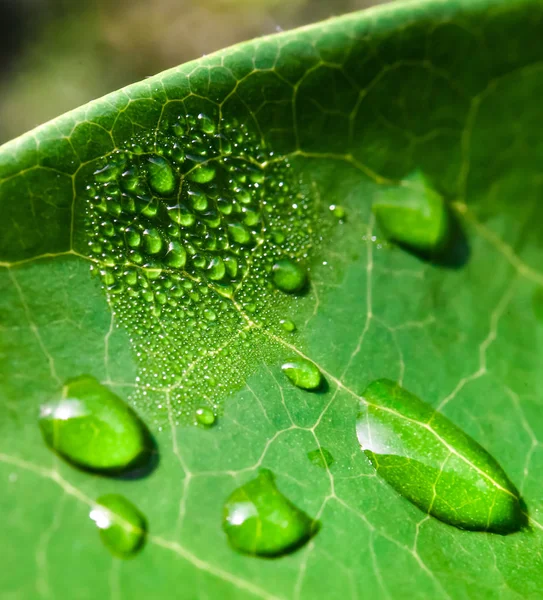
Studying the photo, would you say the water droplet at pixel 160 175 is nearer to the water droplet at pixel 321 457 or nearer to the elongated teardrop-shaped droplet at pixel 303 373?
the elongated teardrop-shaped droplet at pixel 303 373

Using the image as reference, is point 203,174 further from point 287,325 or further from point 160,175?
point 287,325

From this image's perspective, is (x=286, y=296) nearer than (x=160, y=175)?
No

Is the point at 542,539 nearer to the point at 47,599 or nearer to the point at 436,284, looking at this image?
the point at 436,284

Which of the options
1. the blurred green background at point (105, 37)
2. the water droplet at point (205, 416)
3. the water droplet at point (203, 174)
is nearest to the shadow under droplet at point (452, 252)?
the water droplet at point (203, 174)

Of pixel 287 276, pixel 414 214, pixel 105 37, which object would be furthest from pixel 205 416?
pixel 105 37

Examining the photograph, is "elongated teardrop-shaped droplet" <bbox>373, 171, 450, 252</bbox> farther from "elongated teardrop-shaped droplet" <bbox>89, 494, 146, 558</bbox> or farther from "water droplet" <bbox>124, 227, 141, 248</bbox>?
"elongated teardrop-shaped droplet" <bbox>89, 494, 146, 558</bbox>

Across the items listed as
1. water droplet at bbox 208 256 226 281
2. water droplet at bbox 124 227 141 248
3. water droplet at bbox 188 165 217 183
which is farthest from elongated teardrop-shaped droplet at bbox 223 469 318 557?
water droplet at bbox 188 165 217 183
